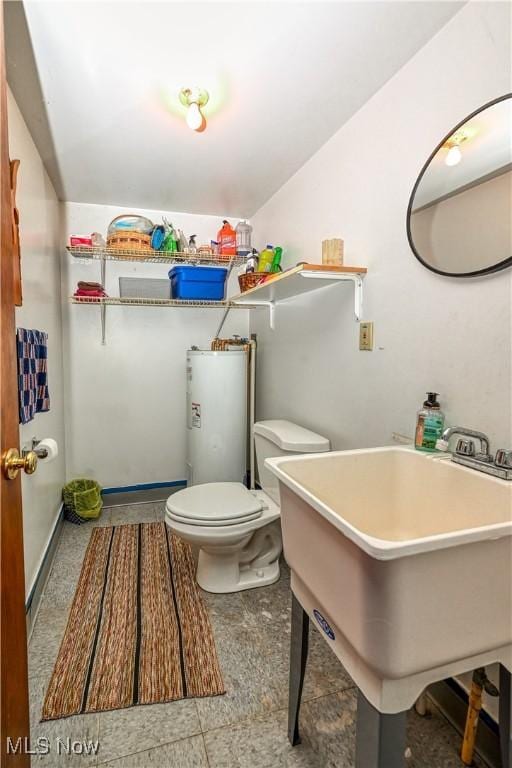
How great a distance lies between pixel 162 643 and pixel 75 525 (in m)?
1.29

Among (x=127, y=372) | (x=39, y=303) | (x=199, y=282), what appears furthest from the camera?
(x=127, y=372)

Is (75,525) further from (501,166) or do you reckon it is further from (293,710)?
(501,166)

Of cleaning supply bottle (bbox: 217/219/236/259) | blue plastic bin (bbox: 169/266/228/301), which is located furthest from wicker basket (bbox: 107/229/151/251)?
cleaning supply bottle (bbox: 217/219/236/259)

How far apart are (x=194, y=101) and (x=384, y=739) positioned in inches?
77.7

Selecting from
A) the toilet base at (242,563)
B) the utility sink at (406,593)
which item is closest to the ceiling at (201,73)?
the utility sink at (406,593)

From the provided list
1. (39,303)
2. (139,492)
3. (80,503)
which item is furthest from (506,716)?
(139,492)

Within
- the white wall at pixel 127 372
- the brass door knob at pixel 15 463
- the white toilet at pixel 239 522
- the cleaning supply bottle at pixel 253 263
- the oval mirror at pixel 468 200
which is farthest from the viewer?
the white wall at pixel 127 372

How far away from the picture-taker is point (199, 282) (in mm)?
2629

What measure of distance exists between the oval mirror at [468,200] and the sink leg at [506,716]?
1004mm

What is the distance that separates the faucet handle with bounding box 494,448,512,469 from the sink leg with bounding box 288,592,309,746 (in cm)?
62

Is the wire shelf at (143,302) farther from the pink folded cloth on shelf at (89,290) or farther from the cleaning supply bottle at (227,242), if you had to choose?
the cleaning supply bottle at (227,242)

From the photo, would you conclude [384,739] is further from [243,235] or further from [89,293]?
[243,235]

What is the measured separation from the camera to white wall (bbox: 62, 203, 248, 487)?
2.72 meters

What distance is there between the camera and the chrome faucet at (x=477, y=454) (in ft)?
3.02
